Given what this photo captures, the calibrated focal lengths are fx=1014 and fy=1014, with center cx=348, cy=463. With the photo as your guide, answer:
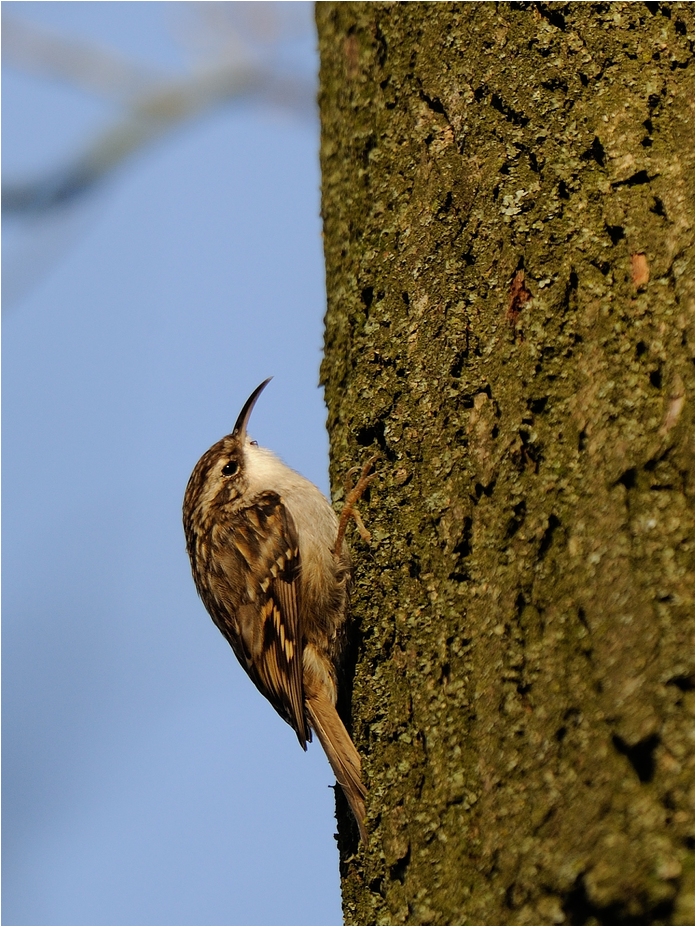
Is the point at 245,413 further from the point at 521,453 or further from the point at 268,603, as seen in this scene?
the point at 521,453


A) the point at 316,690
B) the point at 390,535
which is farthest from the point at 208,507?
the point at 390,535

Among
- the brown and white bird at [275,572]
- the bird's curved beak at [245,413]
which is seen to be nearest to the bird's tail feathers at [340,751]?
the brown and white bird at [275,572]

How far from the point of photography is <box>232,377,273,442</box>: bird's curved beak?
128 inches

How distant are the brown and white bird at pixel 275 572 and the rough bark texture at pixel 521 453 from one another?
0.35 metres

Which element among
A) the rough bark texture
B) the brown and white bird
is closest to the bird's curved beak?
the brown and white bird

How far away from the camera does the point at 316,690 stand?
2623 mm

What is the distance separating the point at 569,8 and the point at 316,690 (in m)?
1.69

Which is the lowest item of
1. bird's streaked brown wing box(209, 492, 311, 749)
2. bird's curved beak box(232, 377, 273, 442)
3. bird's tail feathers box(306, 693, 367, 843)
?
bird's tail feathers box(306, 693, 367, 843)

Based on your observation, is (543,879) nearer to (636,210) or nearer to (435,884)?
(435,884)

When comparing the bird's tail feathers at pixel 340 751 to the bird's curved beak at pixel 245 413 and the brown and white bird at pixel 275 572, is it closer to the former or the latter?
the brown and white bird at pixel 275 572

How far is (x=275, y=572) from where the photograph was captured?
9.58 feet

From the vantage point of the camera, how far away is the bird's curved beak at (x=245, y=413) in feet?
10.7

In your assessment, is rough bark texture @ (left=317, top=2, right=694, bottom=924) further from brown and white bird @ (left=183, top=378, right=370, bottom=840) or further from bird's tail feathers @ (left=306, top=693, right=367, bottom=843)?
brown and white bird @ (left=183, top=378, right=370, bottom=840)

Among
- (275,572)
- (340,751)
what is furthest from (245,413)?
(340,751)
